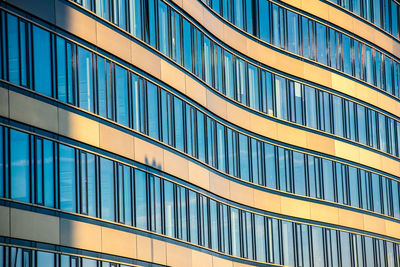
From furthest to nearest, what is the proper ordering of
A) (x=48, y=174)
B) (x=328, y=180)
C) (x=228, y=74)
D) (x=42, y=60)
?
1. (x=328, y=180)
2. (x=228, y=74)
3. (x=42, y=60)
4. (x=48, y=174)

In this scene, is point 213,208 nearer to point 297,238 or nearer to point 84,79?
point 297,238

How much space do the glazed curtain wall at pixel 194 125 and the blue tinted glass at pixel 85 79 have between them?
0.04m

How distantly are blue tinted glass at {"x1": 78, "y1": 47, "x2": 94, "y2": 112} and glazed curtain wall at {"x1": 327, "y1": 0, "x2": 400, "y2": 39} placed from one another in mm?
26047

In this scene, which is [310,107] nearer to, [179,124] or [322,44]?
[322,44]

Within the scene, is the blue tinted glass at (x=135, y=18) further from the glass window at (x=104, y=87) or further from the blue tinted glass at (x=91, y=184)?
the blue tinted glass at (x=91, y=184)

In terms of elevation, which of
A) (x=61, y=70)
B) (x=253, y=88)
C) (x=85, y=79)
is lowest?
(x=61, y=70)

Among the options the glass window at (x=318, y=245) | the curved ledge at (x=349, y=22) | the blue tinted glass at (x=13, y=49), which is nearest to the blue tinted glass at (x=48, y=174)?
the blue tinted glass at (x=13, y=49)

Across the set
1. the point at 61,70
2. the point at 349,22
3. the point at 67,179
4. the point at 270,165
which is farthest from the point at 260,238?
the point at 61,70

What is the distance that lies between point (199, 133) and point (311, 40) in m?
13.7

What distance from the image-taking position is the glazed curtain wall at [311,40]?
51.0 m

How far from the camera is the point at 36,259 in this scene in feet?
102

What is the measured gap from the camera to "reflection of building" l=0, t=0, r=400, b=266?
3194cm

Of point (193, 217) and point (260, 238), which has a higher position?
point (260, 238)

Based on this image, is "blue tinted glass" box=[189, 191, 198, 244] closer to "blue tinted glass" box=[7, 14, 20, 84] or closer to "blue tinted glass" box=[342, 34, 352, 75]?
"blue tinted glass" box=[7, 14, 20, 84]
